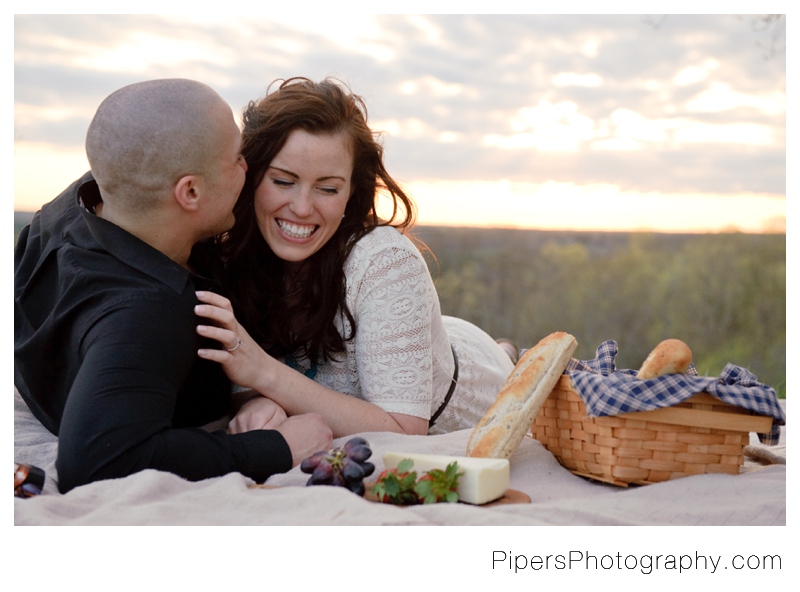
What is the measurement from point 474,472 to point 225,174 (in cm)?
136

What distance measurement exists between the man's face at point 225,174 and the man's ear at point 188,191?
0.04 metres

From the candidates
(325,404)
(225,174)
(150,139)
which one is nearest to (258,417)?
(325,404)

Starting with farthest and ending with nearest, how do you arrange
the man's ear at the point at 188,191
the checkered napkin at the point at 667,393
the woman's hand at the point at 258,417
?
the woman's hand at the point at 258,417 < the man's ear at the point at 188,191 < the checkered napkin at the point at 667,393

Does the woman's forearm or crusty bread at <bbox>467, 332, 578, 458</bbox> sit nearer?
crusty bread at <bbox>467, 332, 578, 458</bbox>

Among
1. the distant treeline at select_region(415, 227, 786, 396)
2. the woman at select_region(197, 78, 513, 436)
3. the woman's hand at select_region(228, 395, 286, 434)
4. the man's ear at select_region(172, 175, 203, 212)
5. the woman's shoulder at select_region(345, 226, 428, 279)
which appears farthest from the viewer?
the distant treeline at select_region(415, 227, 786, 396)

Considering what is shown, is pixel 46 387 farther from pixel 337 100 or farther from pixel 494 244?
pixel 494 244

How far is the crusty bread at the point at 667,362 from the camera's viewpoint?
7.85ft

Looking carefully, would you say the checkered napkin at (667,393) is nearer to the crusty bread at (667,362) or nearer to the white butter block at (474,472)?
the crusty bread at (667,362)

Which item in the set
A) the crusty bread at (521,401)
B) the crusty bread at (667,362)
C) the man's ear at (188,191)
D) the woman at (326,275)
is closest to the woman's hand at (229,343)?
the woman at (326,275)

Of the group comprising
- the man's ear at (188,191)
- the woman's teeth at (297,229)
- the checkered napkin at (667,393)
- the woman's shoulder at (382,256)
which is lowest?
the checkered napkin at (667,393)

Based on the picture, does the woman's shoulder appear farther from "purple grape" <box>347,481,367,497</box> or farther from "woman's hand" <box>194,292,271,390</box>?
"purple grape" <box>347,481,367,497</box>

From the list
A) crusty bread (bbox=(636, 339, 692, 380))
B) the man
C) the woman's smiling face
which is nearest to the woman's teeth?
the woman's smiling face

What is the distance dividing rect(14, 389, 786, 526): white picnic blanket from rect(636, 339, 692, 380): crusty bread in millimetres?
340

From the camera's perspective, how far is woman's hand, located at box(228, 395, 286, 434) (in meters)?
2.74
